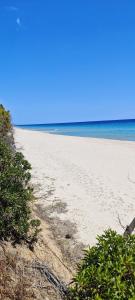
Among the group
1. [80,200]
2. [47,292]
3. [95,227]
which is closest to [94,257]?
[47,292]

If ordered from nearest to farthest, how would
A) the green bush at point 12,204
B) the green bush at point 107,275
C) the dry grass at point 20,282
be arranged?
1. the green bush at point 107,275
2. the dry grass at point 20,282
3. the green bush at point 12,204

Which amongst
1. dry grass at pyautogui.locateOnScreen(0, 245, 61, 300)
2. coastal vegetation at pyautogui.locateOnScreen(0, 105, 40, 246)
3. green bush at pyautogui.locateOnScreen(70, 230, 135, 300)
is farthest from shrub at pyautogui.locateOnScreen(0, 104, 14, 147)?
green bush at pyautogui.locateOnScreen(70, 230, 135, 300)

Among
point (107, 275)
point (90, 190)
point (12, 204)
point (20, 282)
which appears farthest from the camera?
point (90, 190)

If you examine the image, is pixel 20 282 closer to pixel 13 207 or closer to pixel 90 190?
pixel 13 207

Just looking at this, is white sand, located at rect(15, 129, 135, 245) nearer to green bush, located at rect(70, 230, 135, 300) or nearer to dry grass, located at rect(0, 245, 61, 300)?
dry grass, located at rect(0, 245, 61, 300)

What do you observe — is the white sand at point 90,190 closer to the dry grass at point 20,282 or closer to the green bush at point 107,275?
the dry grass at point 20,282

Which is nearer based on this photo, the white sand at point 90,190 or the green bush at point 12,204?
the green bush at point 12,204

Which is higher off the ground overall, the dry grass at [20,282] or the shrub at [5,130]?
the shrub at [5,130]

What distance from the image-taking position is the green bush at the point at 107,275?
16.5ft

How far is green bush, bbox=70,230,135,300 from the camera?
16.5ft

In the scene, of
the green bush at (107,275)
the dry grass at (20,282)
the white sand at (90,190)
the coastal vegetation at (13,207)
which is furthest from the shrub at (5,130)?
the green bush at (107,275)

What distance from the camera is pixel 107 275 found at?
5164 millimetres


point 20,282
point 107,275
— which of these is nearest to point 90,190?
point 20,282

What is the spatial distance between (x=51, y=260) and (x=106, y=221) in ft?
15.2
